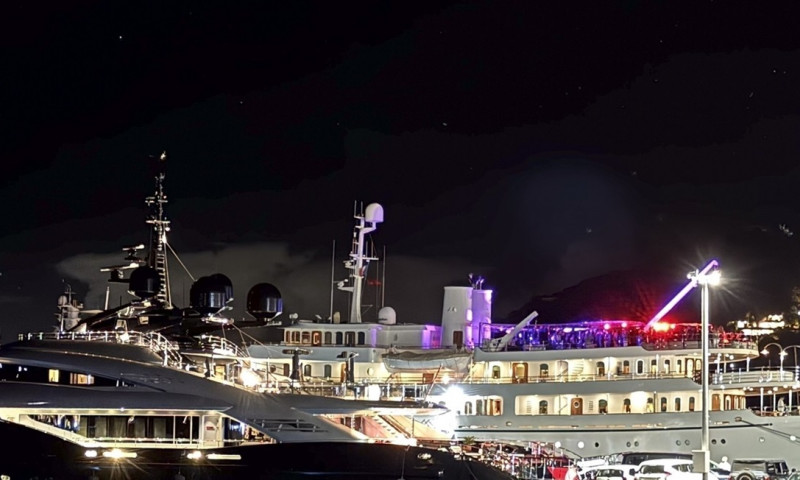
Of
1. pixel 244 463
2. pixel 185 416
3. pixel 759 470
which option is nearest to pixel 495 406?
pixel 759 470

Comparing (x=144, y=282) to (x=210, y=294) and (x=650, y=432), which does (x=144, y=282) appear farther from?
(x=650, y=432)

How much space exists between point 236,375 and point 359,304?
61.0 ft

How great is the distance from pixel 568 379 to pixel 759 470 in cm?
1178

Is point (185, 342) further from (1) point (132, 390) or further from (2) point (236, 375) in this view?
(1) point (132, 390)

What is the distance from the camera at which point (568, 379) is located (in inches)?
2168

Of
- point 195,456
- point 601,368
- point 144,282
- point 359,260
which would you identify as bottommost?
point 195,456

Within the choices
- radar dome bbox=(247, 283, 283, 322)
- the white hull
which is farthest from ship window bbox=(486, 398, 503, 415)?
radar dome bbox=(247, 283, 283, 322)

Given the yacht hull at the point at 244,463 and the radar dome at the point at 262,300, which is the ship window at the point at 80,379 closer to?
the yacht hull at the point at 244,463

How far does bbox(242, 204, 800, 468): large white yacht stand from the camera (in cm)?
5191

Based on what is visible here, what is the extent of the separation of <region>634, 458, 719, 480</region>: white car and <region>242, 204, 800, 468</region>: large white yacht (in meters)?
7.23

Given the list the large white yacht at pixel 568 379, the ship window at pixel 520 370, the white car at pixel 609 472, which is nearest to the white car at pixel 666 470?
the white car at pixel 609 472

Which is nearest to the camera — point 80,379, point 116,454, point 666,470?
point 116,454

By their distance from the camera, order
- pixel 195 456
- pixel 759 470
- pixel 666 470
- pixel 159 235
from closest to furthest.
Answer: pixel 195 456 → pixel 666 470 → pixel 759 470 → pixel 159 235

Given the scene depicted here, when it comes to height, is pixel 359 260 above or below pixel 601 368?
above
